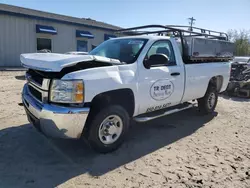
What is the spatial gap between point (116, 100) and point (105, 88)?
48cm

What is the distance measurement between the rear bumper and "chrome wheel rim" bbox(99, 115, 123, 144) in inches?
17.3

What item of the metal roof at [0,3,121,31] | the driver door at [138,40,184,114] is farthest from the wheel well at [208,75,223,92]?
the metal roof at [0,3,121,31]

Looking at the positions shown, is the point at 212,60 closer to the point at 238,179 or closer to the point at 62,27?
the point at 238,179

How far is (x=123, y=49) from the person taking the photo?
180 inches

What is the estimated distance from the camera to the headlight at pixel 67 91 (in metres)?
3.19

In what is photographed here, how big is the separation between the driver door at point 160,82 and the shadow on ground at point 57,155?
65cm

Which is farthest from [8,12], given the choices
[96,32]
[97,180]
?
[97,180]

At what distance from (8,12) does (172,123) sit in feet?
54.3

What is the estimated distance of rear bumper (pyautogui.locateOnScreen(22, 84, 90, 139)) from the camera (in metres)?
3.20

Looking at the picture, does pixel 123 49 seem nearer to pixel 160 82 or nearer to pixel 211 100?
pixel 160 82

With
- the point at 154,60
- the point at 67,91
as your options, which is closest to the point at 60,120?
the point at 67,91

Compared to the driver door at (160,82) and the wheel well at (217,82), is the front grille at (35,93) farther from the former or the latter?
the wheel well at (217,82)

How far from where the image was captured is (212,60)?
6.11 meters

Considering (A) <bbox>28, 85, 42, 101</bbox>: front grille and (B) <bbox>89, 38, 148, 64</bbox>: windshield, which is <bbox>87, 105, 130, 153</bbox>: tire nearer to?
(A) <bbox>28, 85, 42, 101</bbox>: front grille
